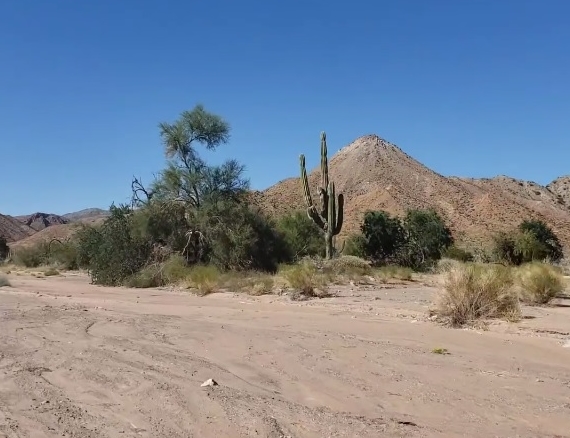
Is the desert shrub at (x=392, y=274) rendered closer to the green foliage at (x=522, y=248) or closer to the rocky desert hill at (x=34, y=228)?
the green foliage at (x=522, y=248)

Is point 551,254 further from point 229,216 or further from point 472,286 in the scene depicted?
point 472,286

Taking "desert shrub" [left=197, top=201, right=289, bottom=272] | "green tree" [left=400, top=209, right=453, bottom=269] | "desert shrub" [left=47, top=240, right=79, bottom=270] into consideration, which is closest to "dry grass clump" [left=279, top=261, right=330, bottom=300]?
"desert shrub" [left=197, top=201, right=289, bottom=272]

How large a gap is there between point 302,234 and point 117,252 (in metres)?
16.2

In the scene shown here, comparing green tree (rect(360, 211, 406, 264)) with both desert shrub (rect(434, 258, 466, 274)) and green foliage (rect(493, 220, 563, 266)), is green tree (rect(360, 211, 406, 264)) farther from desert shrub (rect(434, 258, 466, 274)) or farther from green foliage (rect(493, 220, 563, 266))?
desert shrub (rect(434, 258, 466, 274))

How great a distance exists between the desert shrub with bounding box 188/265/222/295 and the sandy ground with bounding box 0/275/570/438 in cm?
787

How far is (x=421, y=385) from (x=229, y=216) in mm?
23324

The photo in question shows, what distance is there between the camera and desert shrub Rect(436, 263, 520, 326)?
495 inches

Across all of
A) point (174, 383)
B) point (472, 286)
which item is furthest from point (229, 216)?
point (174, 383)

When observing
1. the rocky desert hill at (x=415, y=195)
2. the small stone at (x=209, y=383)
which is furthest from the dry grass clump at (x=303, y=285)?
the rocky desert hill at (x=415, y=195)

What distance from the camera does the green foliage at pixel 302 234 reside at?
40.6m

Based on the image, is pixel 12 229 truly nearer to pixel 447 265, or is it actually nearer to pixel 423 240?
pixel 423 240

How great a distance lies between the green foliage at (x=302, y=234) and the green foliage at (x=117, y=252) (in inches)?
488

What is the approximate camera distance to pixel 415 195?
75875 mm

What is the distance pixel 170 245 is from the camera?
2948 centimetres
